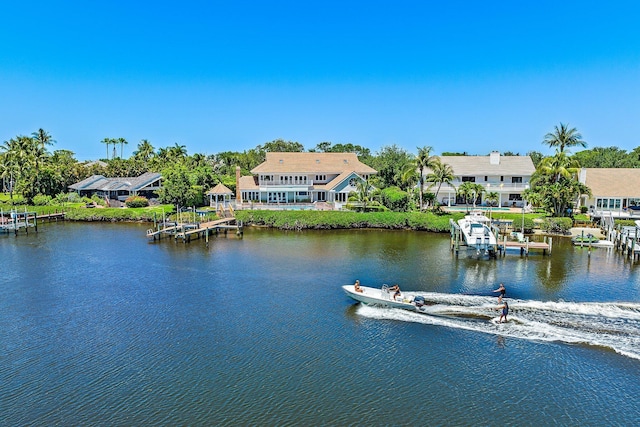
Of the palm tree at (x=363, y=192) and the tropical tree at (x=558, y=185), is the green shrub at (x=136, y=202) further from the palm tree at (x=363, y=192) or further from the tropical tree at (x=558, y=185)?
the tropical tree at (x=558, y=185)

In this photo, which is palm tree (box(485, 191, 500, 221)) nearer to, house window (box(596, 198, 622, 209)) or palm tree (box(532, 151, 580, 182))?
palm tree (box(532, 151, 580, 182))

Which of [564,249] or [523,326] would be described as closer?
[523,326]

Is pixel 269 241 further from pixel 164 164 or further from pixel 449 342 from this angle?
pixel 164 164

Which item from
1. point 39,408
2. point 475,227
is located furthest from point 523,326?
point 39,408

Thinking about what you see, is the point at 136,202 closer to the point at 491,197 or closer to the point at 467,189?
the point at 467,189

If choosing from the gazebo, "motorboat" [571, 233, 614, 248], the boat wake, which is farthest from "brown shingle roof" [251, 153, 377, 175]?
the boat wake

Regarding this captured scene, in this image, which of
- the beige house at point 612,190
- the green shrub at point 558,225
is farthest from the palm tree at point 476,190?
the beige house at point 612,190
